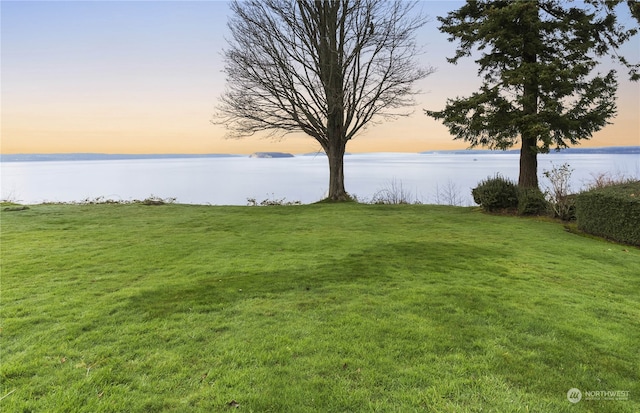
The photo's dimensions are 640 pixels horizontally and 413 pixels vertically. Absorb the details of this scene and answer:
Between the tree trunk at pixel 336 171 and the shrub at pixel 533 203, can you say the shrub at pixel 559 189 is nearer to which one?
the shrub at pixel 533 203

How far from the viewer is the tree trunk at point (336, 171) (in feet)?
50.7

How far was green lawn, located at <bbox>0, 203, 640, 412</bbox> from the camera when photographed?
2268mm

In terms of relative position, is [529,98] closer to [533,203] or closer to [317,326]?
[533,203]

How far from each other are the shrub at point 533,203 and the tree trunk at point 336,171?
719 centimetres

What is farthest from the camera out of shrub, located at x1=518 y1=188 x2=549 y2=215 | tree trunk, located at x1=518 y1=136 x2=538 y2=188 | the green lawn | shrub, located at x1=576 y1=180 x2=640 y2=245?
tree trunk, located at x1=518 y1=136 x2=538 y2=188

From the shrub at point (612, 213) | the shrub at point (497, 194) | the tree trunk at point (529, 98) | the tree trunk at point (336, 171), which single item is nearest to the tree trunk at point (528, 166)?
the tree trunk at point (529, 98)

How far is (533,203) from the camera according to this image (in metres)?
10.6

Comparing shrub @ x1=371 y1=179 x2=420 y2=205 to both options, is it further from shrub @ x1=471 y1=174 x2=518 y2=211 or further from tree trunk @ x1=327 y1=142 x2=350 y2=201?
shrub @ x1=471 y1=174 x2=518 y2=211

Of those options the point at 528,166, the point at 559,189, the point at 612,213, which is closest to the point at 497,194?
the point at 559,189

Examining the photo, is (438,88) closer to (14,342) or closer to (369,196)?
(369,196)

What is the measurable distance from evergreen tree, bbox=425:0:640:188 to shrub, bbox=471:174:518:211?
3.46 feet

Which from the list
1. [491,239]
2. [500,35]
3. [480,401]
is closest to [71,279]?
[480,401]

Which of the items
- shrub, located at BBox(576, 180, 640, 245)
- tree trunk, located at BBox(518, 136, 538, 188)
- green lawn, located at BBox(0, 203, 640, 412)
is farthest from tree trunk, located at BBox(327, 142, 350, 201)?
shrub, located at BBox(576, 180, 640, 245)

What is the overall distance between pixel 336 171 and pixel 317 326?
12.7 metres
